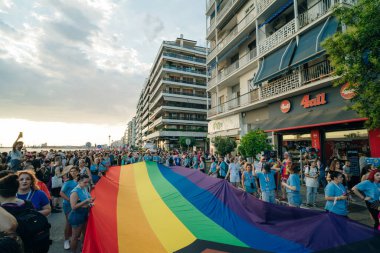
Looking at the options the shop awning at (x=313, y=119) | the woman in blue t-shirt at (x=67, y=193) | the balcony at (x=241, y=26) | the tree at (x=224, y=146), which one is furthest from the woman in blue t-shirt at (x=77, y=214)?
the balcony at (x=241, y=26)

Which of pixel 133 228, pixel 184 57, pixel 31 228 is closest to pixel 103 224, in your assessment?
pixel 133 228

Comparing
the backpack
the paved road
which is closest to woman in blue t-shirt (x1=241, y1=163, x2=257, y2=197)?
the paved road

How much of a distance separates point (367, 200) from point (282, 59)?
41.4ft

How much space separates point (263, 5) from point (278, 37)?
3.51 metres

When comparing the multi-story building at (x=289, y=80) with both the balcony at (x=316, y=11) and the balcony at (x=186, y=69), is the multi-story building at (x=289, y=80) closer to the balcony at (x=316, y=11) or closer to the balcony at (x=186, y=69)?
the balcony at (x=316, y=11)

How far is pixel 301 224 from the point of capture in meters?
4.03

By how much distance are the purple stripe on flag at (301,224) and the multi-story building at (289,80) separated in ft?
30.2

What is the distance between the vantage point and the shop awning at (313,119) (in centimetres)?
1127

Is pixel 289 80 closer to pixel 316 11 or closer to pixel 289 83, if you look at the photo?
pixel 289 83

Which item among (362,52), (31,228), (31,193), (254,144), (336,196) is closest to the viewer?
(31,228)

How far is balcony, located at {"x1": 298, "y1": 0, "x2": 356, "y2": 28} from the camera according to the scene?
43.1 feet

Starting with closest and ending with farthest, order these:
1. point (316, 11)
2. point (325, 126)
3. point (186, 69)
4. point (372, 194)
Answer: point (372, 194) < point (325, 126) < point (316, 11) < point (186, 69)

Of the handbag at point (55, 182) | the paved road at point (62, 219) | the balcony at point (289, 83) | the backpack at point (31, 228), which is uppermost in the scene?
the balcony at point (289, 83)

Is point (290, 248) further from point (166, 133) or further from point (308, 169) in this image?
point (166, 133)
